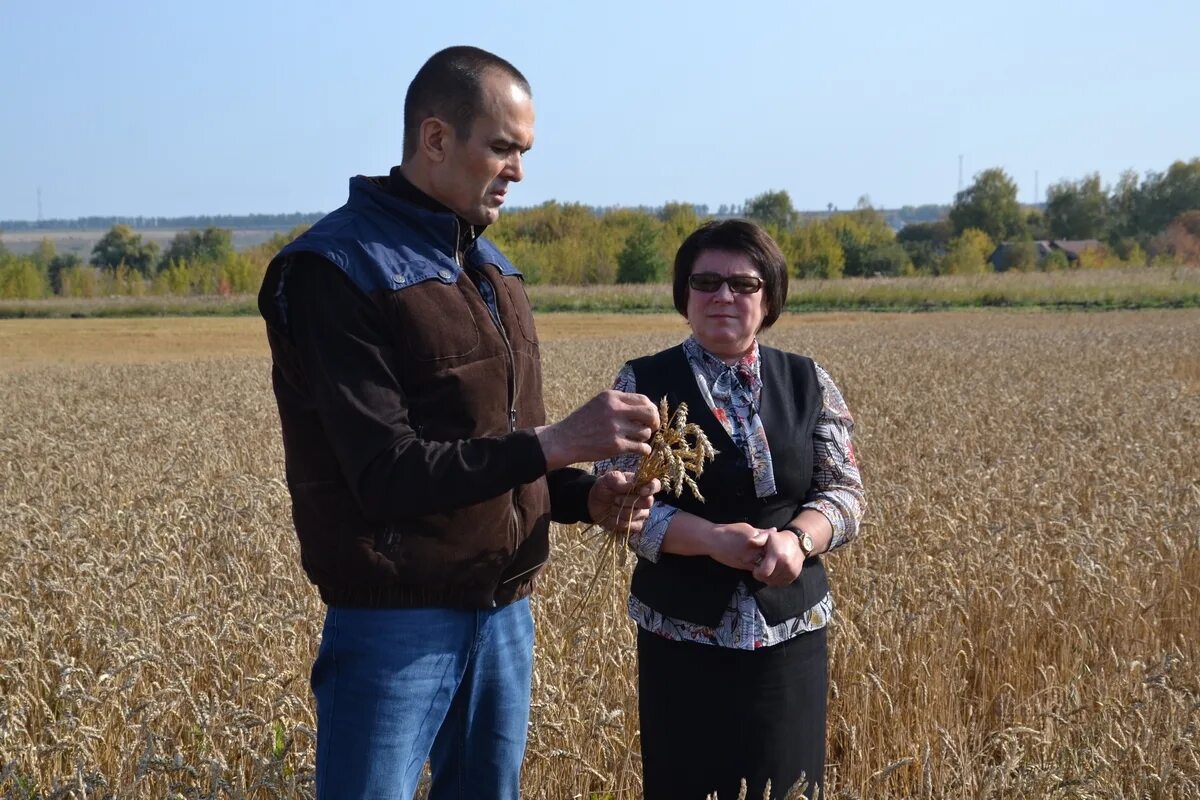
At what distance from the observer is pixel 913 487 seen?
7891 mm

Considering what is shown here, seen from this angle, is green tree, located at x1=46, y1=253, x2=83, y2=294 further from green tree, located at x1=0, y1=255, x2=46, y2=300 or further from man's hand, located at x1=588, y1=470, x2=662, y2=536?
man's hand, located at x1=588, y1=470, x2=662, y2=536

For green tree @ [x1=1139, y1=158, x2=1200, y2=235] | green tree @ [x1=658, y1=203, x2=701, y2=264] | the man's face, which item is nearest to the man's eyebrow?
the man's face

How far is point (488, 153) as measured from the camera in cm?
245

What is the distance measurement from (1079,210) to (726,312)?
112 m

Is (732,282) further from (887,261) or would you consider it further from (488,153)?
(887,261)

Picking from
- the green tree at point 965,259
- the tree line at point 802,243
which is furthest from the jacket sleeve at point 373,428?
the green tree at point 965,259

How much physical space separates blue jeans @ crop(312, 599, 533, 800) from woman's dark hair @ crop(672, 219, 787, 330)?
1160mm

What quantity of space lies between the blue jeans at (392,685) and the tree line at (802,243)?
2755 inches

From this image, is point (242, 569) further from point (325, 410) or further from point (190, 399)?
point (190, 399)

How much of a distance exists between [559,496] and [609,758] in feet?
4.27

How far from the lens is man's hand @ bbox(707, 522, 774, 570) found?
290 cm

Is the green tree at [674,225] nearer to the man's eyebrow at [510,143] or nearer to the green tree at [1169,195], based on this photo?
the green tree at [1169,195]

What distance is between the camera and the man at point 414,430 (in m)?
2.27

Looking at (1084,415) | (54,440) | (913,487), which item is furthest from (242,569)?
(1084,415)
